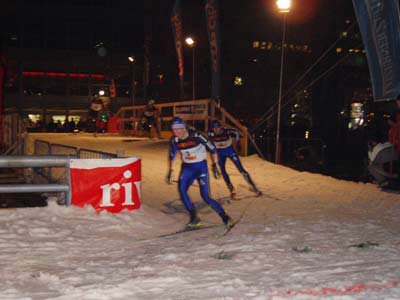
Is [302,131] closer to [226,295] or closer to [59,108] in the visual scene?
[226,295]

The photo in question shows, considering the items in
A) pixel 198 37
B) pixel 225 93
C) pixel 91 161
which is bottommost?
pixel 91 161

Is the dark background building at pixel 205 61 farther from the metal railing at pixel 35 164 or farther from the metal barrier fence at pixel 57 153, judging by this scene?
the metal railing at pixel 35 164

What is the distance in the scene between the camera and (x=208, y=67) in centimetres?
3784

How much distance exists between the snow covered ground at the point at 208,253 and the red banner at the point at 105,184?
0.82 feet

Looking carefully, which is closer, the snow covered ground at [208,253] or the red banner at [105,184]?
the snow covered ground at [208,253]

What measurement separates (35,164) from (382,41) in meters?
8.25

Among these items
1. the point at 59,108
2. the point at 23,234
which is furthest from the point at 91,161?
the point at 59,108

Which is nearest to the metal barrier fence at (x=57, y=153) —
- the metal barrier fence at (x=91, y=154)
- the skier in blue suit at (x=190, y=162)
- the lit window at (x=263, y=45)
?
the metal barrier fence at (x=91, y=154)

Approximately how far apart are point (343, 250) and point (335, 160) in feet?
65.6

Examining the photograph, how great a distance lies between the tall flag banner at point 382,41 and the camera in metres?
11.6

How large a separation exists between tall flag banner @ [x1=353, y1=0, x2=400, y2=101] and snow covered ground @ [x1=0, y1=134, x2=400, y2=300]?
9.05 ft

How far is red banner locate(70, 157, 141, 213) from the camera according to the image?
9.84m

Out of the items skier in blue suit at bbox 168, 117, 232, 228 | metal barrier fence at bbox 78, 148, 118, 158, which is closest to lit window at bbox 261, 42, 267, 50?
metal barrier fence at bbox 78, 148, 118, 158

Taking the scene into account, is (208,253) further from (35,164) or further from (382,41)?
(382,41)
